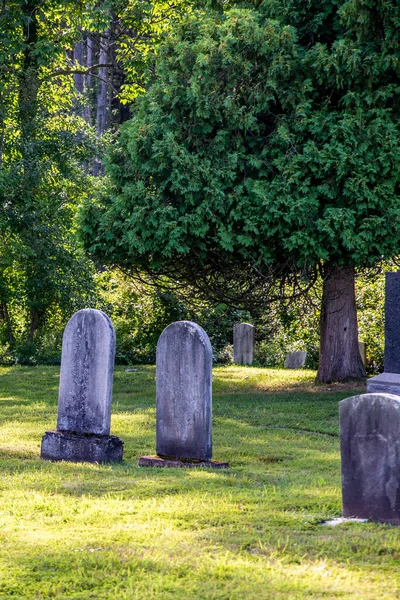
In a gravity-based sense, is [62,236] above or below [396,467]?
above

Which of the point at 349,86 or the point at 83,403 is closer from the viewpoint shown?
the point at 83,403

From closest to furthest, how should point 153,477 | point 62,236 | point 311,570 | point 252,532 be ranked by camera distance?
point 311,570 → point 252,532 → point 153,477 → point 62,236

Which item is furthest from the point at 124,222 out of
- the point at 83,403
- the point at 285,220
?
the point at 83,403

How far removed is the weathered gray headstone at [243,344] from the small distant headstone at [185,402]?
13.0 m

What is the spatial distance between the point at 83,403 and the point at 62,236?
11937mm

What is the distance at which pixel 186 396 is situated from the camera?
28.7ft

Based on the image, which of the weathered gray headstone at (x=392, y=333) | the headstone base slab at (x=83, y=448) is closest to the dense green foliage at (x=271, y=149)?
the weathered gray headstone at (x=392, y=333)

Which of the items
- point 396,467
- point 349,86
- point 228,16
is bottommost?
point 396,467

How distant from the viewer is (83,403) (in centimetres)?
919

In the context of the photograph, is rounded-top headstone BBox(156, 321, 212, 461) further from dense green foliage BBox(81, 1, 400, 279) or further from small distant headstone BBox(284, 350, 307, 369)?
small distant headstone BBox(284, 350, 307, 369)

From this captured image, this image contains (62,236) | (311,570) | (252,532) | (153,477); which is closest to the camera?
(311,570)

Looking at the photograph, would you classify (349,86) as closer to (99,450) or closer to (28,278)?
(99,450)

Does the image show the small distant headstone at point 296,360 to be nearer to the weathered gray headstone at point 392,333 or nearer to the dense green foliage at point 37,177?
the dense green foliage at point 37,177

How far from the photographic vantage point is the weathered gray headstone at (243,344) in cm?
2181
